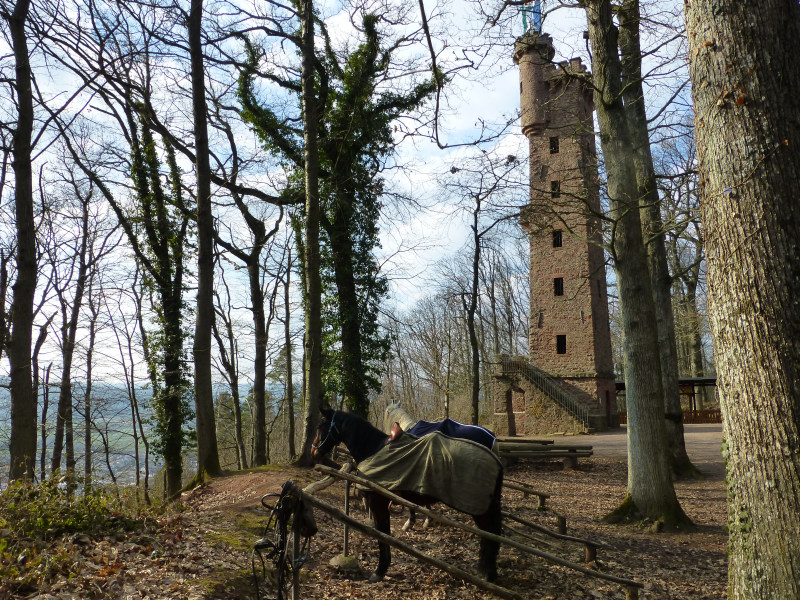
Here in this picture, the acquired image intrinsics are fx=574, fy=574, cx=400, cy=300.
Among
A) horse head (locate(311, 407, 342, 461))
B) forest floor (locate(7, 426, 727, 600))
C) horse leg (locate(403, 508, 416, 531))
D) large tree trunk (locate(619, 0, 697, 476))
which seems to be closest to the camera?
forest floor (locate(7, 426, 727, 600))

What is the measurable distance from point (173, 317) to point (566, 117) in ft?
76.6

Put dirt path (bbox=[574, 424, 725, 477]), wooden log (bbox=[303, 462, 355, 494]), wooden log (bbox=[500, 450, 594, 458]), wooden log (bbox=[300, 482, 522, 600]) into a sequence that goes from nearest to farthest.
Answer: wooden log (bbox=[300, 482, 522, 600]) < wooden log (bbox=[303, 462, 355, 494]) < dirt path (bbox=[574, 424, 725, 477]) < wooden log (bbox=[500, 450, 594, 458])

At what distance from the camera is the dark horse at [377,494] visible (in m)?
6.39

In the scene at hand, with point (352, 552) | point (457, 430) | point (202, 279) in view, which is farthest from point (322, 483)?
point (202, 279)

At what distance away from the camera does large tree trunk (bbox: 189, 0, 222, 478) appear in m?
10.8

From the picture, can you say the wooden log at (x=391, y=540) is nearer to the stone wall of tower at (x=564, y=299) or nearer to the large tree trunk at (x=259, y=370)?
the large tree trunk at (x=259, y=370)

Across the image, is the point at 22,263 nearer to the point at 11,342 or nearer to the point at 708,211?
the point at 11,342

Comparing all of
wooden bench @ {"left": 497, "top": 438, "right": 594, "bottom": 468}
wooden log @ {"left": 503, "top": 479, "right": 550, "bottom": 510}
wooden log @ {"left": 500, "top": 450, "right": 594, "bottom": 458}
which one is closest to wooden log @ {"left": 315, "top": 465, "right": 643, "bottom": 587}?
wooden log @ {"left": 503, "top": 479, "right": 550, "bottom": 510}

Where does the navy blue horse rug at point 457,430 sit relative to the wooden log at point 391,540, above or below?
above

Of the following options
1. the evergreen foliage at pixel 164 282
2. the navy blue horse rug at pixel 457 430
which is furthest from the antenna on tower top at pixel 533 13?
the evergreen foliage at pixel 164 282

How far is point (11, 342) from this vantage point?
9.26 meters

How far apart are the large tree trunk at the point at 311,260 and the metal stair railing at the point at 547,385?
70.7 feet

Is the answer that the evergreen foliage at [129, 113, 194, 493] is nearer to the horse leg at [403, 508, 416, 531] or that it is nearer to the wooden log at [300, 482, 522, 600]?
the horse leg at [403, 508, 416, 531]

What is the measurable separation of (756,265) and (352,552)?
5.69 meters
